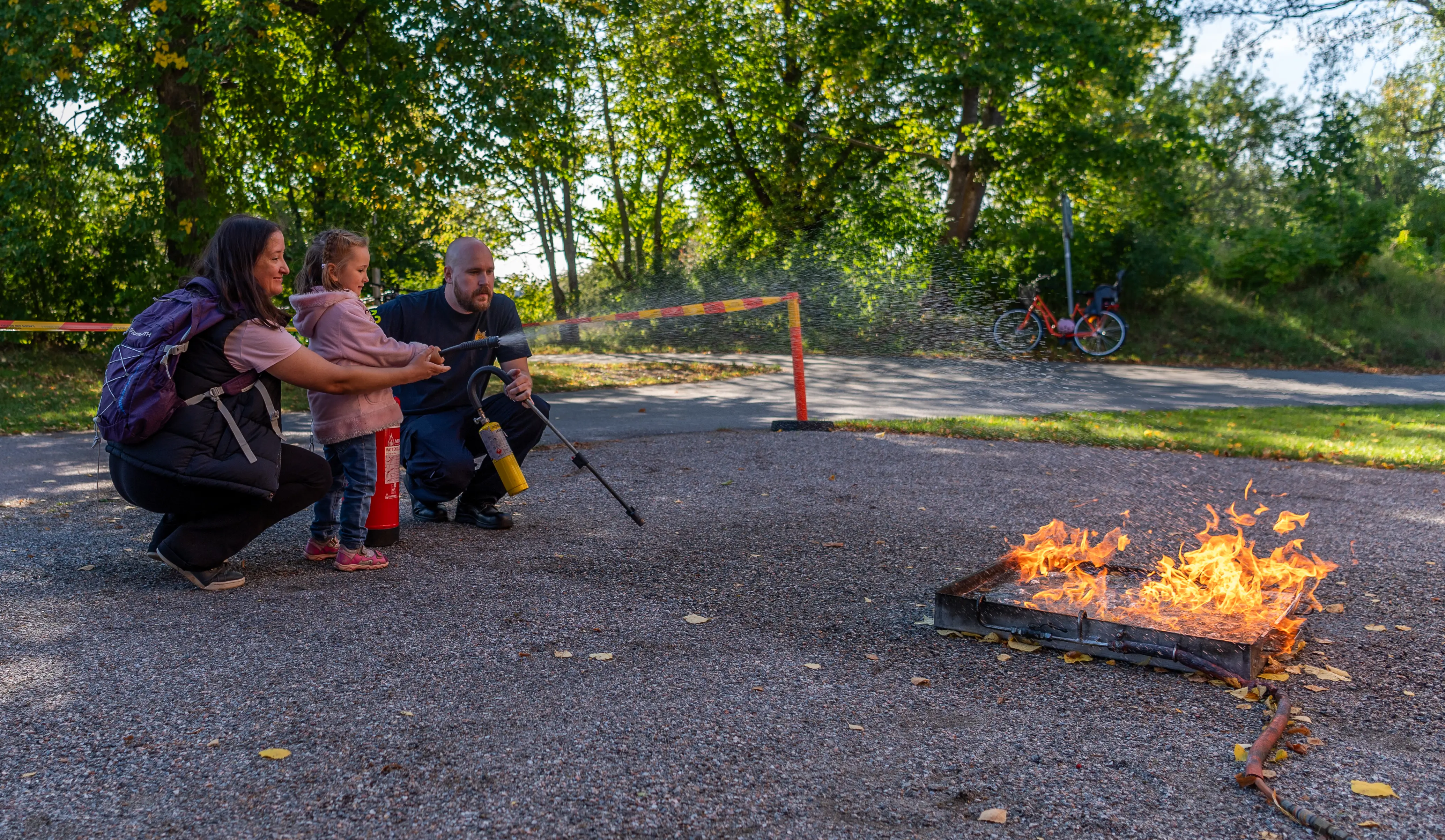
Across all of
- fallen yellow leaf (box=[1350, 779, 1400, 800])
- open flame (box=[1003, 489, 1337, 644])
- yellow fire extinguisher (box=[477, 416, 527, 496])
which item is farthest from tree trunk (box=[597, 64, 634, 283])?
fallen yellow leaf (box=[1350, 779, 1400, 800])

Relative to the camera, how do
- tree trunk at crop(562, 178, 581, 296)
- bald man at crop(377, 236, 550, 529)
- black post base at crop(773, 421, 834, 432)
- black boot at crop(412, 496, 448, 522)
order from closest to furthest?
bald man at crop(377, 236, 550, 529) → black boot at crop(412, 496, 448, 522) → black post base at crop(773, 421, 834, 432) → tree trunk at crop(562, 178, 581, 296)

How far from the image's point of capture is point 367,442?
16.4ft

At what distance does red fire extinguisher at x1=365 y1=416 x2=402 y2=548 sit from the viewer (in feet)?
16.9

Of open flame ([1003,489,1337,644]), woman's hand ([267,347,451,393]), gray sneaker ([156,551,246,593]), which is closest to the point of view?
open flame ([1003,489,1337,644])

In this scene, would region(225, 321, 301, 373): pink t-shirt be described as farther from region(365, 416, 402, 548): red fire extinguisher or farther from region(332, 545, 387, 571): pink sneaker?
region(332, 545, 387, 571): pink sneaker

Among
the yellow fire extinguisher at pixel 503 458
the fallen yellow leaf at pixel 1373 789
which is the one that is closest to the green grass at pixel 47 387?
the yellow fire extinguisher at pixel 503 458

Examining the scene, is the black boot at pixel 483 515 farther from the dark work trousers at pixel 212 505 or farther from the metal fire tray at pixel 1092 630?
the metal fire tray at pixel 1092 630

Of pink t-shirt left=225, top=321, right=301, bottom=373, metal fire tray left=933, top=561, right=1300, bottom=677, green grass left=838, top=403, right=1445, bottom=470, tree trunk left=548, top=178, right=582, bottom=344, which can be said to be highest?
tree trunk left=548, top=178, right=582, bottom=344

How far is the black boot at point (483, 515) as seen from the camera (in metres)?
5.95

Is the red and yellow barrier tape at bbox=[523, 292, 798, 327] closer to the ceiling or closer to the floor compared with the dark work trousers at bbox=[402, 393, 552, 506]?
closer to the ceiling

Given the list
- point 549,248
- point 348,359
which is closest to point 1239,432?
point 348,359

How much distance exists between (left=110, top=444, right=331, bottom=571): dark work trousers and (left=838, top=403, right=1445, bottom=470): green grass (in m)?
6.01

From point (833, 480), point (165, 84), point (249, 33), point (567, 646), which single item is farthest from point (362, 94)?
point (567, 646)

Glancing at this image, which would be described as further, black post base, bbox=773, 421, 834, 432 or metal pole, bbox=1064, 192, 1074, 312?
metal pole, bbox=1064, 192, 1074, 312
